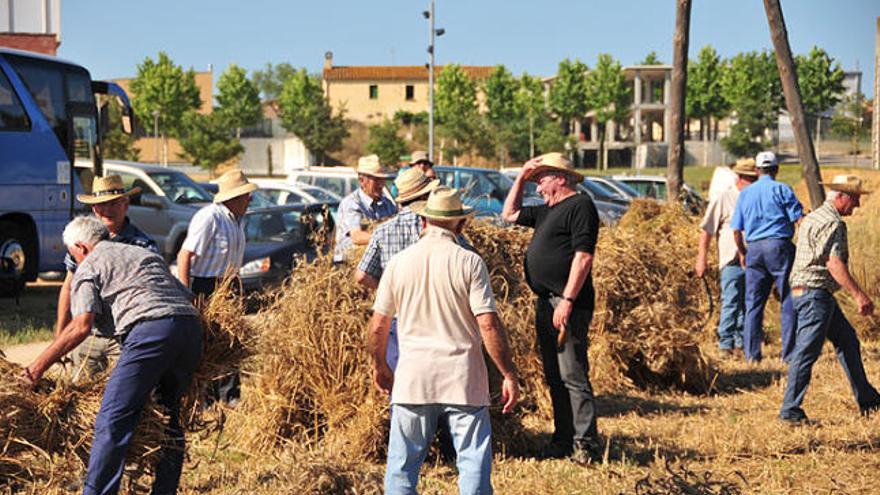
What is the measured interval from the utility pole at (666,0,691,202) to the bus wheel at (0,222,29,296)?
8953 mm

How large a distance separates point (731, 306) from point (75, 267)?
6.85m

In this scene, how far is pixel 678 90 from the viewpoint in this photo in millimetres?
16141

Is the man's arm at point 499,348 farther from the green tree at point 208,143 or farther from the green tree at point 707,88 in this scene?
the green tree at point 707,88

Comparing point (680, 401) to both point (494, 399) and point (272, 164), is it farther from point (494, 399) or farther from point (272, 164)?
point (272, 164)

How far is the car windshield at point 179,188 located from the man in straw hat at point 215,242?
444 inches

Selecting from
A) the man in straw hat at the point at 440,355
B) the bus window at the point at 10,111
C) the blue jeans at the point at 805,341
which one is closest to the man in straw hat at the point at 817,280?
the blue jeans at the point at 805,341

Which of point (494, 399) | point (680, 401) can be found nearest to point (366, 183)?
point (494, 399)

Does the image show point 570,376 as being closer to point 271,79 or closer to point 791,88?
point 791,88

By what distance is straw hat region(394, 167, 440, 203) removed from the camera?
6.53 meters

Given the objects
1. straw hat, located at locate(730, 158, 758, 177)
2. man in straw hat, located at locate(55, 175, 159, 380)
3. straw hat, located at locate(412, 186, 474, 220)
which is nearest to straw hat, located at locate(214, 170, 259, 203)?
man in straw hat, located at locate(55, 175, 159, 380)

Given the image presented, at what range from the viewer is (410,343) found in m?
4.93

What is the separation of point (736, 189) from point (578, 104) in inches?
3051

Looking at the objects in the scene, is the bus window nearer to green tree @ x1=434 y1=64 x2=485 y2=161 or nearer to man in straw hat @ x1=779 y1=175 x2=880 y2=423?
man in straw hat @ x1=779 y1=175 x2=880 y2=423

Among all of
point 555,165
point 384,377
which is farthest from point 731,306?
point 384,377
